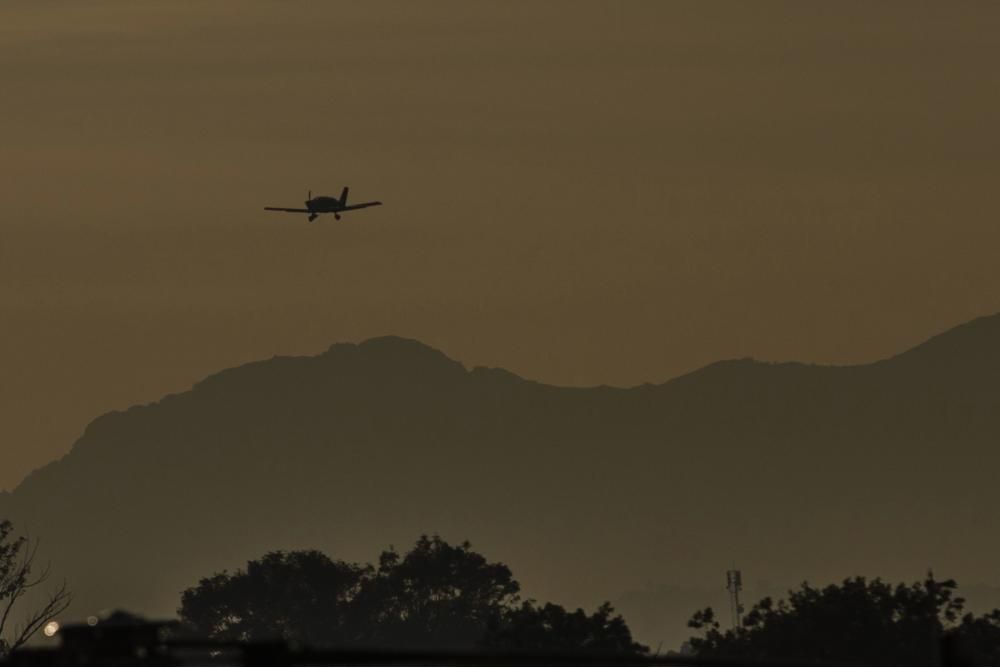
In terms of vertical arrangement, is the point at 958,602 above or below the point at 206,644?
above

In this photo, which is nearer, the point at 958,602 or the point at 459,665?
the point at 459,665

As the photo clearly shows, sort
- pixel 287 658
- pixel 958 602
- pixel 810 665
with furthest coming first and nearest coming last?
pixel 958 602 → pixel 810 665 → pixel 287 658

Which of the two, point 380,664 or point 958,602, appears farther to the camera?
point 958,602

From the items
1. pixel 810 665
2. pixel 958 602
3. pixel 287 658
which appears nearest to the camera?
pixel 287 658

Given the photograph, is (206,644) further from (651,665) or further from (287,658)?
(651,665)

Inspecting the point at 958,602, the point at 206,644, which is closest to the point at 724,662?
the point at 206,644

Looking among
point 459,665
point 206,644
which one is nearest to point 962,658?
point 459,665

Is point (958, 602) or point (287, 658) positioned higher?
point (958, 602)

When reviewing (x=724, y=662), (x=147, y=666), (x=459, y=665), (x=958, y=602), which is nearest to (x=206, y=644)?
(x=147, y=666)

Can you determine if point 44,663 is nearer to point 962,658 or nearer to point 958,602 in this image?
point 962,658
